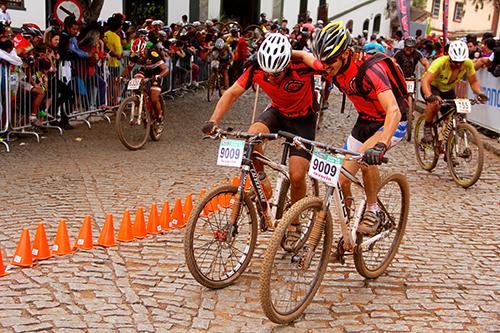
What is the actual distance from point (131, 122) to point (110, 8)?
1300cm

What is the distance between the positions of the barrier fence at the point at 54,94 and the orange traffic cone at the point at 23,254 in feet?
17.5

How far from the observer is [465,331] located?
14.8ft

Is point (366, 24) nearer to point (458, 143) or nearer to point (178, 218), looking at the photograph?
point (458, 143)

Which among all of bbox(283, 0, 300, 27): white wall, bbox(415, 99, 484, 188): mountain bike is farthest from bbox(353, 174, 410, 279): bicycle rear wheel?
bbox(283, 0, 300, 27): white wall

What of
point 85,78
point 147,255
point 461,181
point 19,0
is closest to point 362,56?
point 147,255


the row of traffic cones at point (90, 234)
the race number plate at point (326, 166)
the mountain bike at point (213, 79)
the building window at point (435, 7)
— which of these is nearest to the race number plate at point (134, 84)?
the row of traffic cones at point (90, 234)

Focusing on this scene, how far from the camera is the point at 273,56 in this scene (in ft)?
15.9

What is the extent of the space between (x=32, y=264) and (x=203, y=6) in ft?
77.9

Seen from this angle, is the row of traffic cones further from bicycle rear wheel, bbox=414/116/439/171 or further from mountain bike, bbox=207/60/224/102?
mountain bike, bbox=207/60/224/102

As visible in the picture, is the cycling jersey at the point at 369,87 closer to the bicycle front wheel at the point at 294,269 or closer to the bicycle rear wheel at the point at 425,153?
the bicycle front wheel at the point at 294,269

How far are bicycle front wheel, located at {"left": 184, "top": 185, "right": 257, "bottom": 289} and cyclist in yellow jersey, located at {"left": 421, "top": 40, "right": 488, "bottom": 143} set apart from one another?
5217 millimetres

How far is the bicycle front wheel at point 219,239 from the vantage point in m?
4.68

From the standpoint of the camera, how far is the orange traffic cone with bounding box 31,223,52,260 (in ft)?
17.3

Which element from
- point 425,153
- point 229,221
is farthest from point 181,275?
point 425,153
